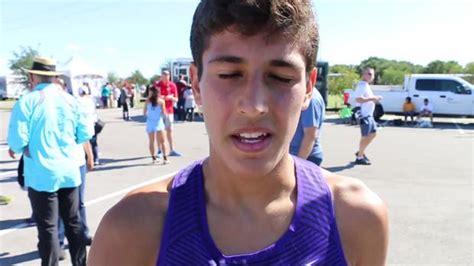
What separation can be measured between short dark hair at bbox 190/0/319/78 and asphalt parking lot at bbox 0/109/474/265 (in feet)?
12.4

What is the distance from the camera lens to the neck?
4.70 feet

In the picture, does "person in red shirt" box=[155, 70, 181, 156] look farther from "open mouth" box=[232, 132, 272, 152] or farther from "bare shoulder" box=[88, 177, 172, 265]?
"open mouth" box=[232, 132, 272, 152]

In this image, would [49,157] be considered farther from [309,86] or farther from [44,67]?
[309,86]

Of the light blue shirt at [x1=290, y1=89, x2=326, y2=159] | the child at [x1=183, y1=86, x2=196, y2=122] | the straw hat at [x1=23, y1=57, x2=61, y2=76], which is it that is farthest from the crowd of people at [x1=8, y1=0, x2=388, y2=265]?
the child at [x1=183, y1=86, x2=196, y2=122]

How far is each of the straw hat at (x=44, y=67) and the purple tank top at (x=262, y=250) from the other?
3.31 m

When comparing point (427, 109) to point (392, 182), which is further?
point (427, 109)

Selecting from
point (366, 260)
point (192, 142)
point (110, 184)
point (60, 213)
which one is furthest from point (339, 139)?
point (366, 260)

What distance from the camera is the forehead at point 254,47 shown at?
4.08 feet

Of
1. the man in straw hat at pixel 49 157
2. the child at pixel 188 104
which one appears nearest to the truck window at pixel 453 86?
the child at pixel 188 104

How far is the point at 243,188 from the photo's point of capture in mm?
1446

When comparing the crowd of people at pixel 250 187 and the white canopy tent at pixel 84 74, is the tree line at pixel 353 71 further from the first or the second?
the crowd of people at pixel 250 187

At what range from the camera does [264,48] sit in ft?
4.10

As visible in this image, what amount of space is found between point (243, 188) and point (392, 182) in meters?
7.25

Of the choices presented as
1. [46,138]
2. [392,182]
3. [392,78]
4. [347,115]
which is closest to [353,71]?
[347,115]
